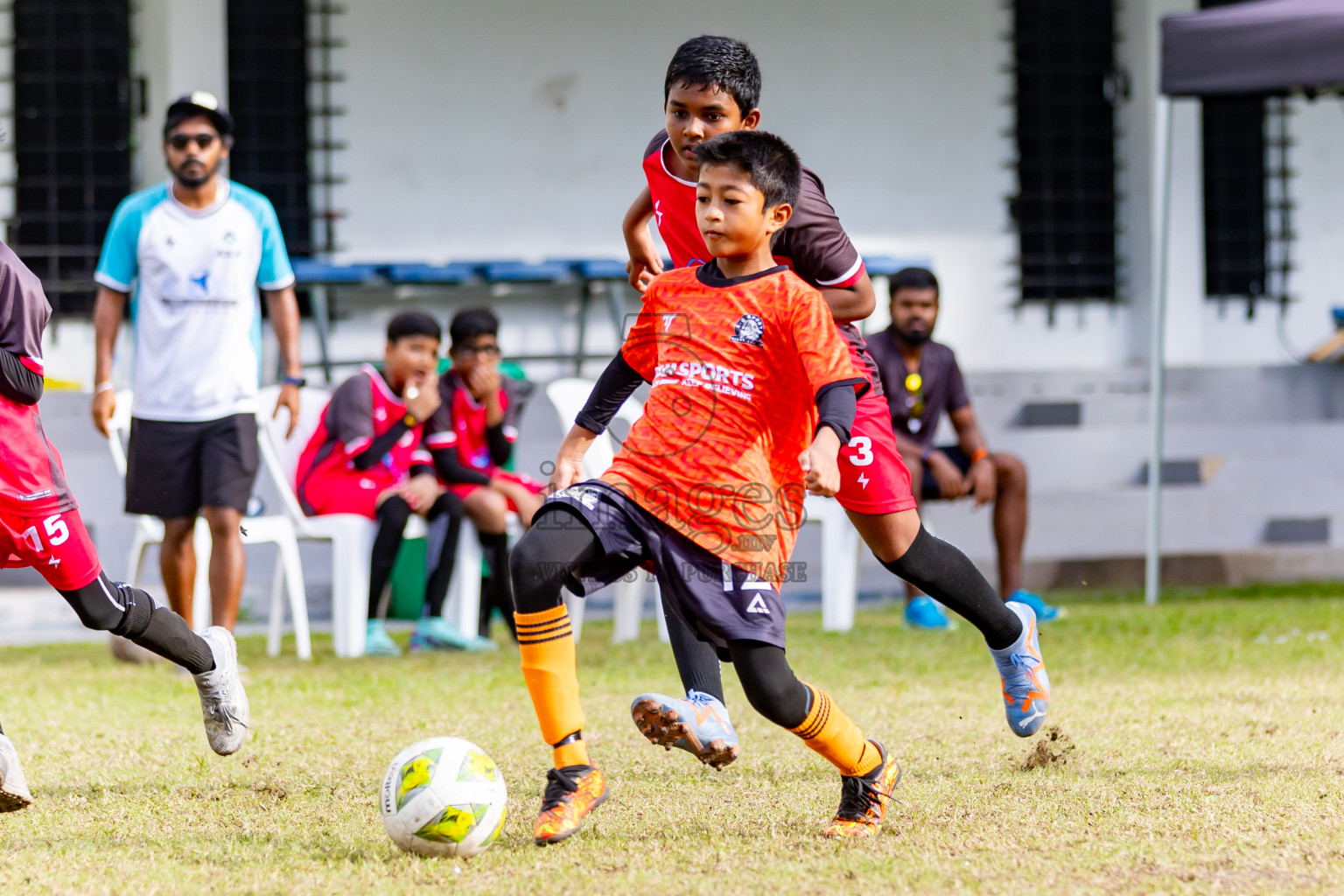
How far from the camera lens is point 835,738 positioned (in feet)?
11.1

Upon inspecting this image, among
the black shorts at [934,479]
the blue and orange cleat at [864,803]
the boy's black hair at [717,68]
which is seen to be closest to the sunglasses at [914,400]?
the black shorts at [934,479]

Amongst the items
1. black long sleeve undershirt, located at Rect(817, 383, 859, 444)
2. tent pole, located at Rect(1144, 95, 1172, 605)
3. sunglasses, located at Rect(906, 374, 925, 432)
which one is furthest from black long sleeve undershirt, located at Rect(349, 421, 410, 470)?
black long sleeve undershirt, located at Rect(817, 383, 859, 444)

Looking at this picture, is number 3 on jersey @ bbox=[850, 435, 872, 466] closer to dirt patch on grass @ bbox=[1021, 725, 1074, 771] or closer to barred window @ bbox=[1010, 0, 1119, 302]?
dirt patch on grass @ bbox=[1021, 725, 1074, 771]

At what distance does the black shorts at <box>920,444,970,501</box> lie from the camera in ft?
26.0

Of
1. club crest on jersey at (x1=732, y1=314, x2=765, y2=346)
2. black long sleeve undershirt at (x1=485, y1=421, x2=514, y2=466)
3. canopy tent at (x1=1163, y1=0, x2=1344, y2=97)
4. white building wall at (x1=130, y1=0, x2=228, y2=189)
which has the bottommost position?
black long sleeve undershirt at (x1=485, y1=421, x2=514, y2=466)

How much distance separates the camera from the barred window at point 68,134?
10766 mm

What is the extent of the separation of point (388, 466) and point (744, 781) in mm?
3865

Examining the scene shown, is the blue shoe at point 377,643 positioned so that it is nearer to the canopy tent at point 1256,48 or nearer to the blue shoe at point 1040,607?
the blue shoe at point 1040,607

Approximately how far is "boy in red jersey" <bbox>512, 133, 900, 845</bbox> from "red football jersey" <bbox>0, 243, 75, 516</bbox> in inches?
50.6

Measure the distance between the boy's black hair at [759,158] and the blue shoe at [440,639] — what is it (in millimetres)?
4081

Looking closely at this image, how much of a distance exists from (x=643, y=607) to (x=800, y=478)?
6.04 m

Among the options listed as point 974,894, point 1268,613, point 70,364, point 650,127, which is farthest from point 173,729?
point 650,127

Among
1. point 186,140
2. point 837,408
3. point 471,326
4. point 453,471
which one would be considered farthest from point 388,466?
point 837,408

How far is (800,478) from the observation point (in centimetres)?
356
